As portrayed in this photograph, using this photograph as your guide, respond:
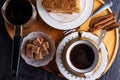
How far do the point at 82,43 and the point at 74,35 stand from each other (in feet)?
0.18

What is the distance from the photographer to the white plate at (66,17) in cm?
114

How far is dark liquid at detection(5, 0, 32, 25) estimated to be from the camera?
3.62ft

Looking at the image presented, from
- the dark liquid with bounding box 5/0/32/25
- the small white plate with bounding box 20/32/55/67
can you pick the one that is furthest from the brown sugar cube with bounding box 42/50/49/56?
the dark liquid with bounding box 5/0/32/25

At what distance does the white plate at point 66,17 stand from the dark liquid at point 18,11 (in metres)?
0.05

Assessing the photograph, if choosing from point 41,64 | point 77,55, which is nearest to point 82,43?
point 77,55

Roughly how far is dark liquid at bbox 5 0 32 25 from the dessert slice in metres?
0.06

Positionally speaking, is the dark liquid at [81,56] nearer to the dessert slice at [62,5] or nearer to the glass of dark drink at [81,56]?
the glass of dark drink at [81,56]

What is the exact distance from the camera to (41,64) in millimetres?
1123

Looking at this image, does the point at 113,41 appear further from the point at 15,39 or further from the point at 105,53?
the point at 15,39

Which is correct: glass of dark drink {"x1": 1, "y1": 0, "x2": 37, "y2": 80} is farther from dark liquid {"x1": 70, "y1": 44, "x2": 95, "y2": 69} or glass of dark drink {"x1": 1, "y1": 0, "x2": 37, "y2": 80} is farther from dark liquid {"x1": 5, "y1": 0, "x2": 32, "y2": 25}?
dark liquid {"x1": 70, "y1": 44, "x2": 95, "y2": 69}

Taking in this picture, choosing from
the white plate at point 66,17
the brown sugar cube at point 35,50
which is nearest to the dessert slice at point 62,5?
the white plate at point 66,17

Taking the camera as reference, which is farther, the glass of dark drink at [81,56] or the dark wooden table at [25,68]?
the dark wooden table at [25,68]

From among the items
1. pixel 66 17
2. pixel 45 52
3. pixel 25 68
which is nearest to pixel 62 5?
pixel 66 17

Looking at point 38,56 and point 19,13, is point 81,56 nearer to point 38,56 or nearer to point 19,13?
point 38,56
